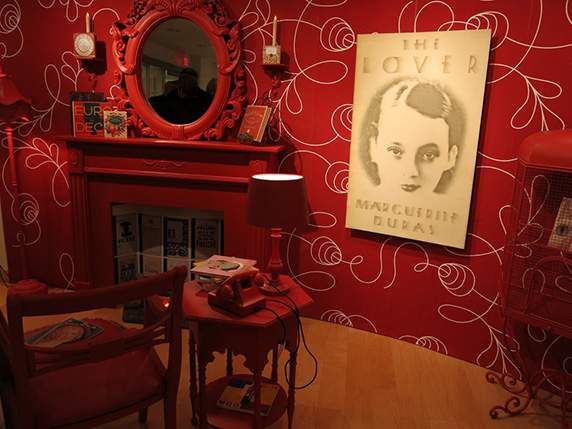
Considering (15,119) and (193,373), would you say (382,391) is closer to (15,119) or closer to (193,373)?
(193,373)

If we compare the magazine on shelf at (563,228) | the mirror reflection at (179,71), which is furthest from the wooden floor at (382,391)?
the mirror reflection at (179,71)

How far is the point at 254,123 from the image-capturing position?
2578mm

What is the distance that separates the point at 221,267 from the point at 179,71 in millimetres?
1462

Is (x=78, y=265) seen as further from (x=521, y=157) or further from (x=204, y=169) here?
(x=521, y=157)

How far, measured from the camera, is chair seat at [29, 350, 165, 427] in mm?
1354

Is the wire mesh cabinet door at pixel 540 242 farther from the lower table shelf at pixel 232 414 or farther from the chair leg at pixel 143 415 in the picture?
the chair leg at pixel 143 415

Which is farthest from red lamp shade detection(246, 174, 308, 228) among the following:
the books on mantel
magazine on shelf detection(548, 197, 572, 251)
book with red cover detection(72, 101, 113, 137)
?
book with red cover detection(72, 101, 113, 137)

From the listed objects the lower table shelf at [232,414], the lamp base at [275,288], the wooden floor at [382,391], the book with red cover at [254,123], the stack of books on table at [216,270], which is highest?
the book with red cover at [254,123]

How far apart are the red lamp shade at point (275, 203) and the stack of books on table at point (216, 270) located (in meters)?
0.26

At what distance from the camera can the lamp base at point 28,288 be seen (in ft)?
10.1

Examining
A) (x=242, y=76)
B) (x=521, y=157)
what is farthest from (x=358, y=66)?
(x=521, y=157)

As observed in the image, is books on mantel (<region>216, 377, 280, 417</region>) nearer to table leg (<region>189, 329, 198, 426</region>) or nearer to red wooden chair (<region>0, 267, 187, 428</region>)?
table leg (<region>189, 329, 198, 426</region>)

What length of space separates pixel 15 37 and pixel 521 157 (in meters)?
3.23

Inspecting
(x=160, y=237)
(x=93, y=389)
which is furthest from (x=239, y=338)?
(x=160, y=237)
